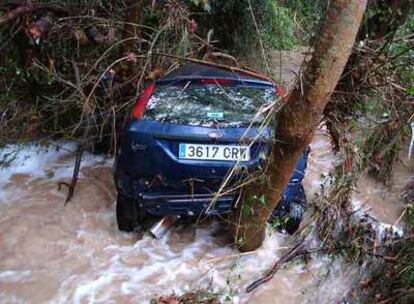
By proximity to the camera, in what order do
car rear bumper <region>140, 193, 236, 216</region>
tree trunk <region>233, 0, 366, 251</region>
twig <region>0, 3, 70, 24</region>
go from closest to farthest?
1. tree trunk <region>233, 0, 366, 251</region>
2. car rear bumper <region>140, 193, 236, 216</region>
3. twig <region>0, 3, 70, 24</region>

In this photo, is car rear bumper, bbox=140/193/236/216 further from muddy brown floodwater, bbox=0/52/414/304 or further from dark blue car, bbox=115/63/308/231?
muddy brown floodwater, bbox=0/52/414/304

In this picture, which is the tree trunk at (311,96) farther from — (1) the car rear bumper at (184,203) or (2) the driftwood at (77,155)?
(2) the driftwood at (77,155)

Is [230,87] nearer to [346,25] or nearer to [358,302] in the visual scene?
[346,25]

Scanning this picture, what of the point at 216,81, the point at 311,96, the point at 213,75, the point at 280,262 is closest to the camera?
the point at 311,96

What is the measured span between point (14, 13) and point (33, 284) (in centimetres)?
318

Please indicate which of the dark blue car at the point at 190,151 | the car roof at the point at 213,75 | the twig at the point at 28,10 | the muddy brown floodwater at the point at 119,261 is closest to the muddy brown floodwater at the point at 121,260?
the muddy brown floodwater at the point at 119,261

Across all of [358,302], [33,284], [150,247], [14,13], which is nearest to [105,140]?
[14,13]

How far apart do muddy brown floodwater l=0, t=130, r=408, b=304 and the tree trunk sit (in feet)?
2.12

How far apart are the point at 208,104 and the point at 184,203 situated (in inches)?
34.7

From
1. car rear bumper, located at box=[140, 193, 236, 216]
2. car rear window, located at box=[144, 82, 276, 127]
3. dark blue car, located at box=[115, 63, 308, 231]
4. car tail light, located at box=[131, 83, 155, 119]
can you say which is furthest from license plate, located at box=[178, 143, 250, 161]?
car tail light, located at box=[131, 83, 155, 119]

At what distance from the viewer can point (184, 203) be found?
166 inches

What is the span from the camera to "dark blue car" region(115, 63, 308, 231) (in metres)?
4.07

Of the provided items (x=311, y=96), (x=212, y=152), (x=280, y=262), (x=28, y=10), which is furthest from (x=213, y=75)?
(x=28, y=10)

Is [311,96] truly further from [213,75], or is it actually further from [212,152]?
[213,75]
